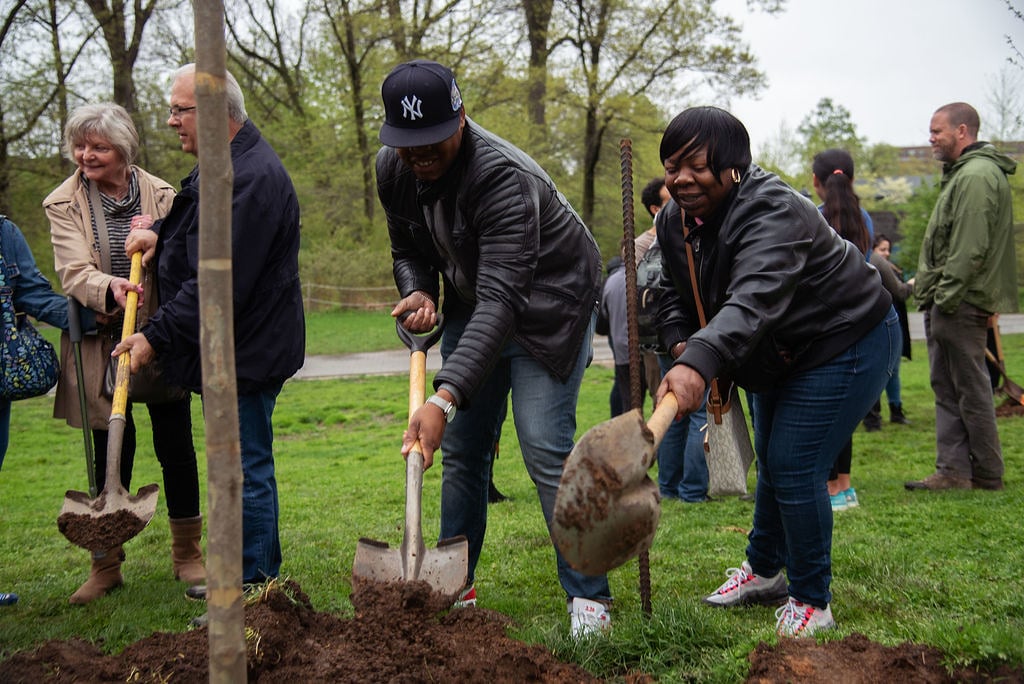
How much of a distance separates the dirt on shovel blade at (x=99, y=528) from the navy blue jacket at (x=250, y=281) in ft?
2.13

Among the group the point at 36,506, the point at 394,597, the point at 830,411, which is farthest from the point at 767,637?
the point at 36,506

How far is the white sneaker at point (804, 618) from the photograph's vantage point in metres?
3.52

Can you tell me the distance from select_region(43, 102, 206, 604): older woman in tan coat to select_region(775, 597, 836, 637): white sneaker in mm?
2782

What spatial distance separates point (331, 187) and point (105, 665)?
28898 millimetres

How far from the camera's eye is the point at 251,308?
3838 millimetres

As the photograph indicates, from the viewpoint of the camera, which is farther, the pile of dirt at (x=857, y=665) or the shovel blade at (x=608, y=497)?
the pile of dirt at (x=857, y=665)

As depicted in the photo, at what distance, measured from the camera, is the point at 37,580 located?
4.80 m

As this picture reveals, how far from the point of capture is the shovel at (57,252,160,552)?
13.0 ft

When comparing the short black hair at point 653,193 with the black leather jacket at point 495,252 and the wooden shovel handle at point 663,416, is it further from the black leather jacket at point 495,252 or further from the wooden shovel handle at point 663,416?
the wooden shovel handle at point 663,416

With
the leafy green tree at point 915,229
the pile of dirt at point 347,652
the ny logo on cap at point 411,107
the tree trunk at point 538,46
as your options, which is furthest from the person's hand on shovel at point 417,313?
the leafy green tree at point 915,229

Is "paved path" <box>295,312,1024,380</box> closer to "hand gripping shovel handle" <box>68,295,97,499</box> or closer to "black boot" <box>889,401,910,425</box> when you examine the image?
"black boot" <box>889,401,910,425</box>

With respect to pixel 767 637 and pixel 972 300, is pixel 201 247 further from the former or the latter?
pixel 972 300

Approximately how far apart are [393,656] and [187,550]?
2.16 metres

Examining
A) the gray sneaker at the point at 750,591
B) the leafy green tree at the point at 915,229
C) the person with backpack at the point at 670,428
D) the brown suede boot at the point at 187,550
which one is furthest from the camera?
the leafy green tree at the point at 915,229
